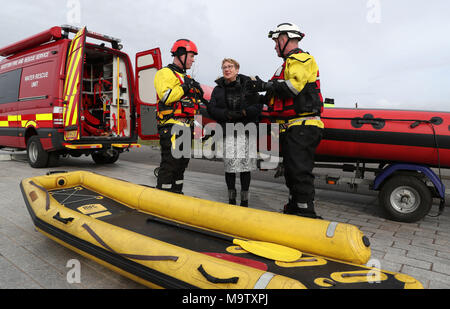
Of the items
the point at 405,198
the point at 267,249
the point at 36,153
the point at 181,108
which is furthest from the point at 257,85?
the point at 36,153

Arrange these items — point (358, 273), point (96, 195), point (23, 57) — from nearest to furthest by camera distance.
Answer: point (358, 273) → point (96, 195) → point (23, 57)

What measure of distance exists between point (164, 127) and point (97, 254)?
1765mm

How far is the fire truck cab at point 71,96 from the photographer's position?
5.66 m

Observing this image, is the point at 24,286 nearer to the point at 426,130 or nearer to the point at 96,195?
the point at 96,195

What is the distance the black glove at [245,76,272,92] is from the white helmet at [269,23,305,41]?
1.67ft

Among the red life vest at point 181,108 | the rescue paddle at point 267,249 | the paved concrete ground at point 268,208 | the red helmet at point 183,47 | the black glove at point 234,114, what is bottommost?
the paved concrete ground at point 268,208

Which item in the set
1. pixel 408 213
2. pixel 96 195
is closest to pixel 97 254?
pixel 96 195

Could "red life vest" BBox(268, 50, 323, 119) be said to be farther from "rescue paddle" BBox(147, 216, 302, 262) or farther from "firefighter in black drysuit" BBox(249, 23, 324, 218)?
"rescue paddle" BBox(147, 216, 302, 262)

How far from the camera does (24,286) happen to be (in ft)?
6.14

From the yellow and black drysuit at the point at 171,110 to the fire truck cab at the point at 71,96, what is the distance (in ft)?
Answer: 9.10

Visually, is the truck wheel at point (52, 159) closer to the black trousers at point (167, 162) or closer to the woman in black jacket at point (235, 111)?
the black trousers at point (167, 162)

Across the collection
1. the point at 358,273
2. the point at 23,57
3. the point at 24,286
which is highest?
the point at 23,57
